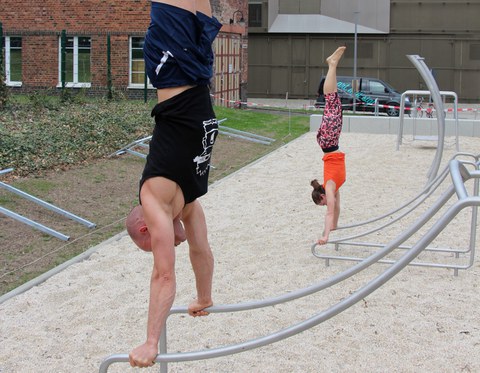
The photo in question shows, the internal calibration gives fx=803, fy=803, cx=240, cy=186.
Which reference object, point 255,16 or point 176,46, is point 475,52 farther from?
point 176,46

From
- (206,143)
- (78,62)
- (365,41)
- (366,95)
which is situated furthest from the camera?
(365,41)

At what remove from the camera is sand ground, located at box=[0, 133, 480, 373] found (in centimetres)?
484

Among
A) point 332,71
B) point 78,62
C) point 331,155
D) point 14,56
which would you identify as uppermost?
point 14,56

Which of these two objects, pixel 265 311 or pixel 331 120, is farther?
pixel 331 120

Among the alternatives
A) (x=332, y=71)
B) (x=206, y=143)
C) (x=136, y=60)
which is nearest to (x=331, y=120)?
(x=332, y=71)

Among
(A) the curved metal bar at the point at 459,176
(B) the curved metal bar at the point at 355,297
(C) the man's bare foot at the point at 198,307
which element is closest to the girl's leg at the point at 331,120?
(C) the man's bare foot at the point at 198,307

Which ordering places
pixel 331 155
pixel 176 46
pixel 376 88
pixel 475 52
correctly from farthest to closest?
pixel 475 52 → pixel 376 88 → pixel 331 155 → pixel 176 46

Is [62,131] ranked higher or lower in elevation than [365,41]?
lower

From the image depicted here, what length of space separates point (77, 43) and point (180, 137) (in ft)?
66.6

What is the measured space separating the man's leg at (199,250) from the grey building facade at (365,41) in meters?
31.7

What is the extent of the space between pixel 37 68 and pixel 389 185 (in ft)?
46.6

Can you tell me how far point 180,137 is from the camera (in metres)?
3.35

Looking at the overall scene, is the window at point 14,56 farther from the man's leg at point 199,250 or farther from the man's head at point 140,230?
the man's head at point 140,230

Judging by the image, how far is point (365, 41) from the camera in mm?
35719
